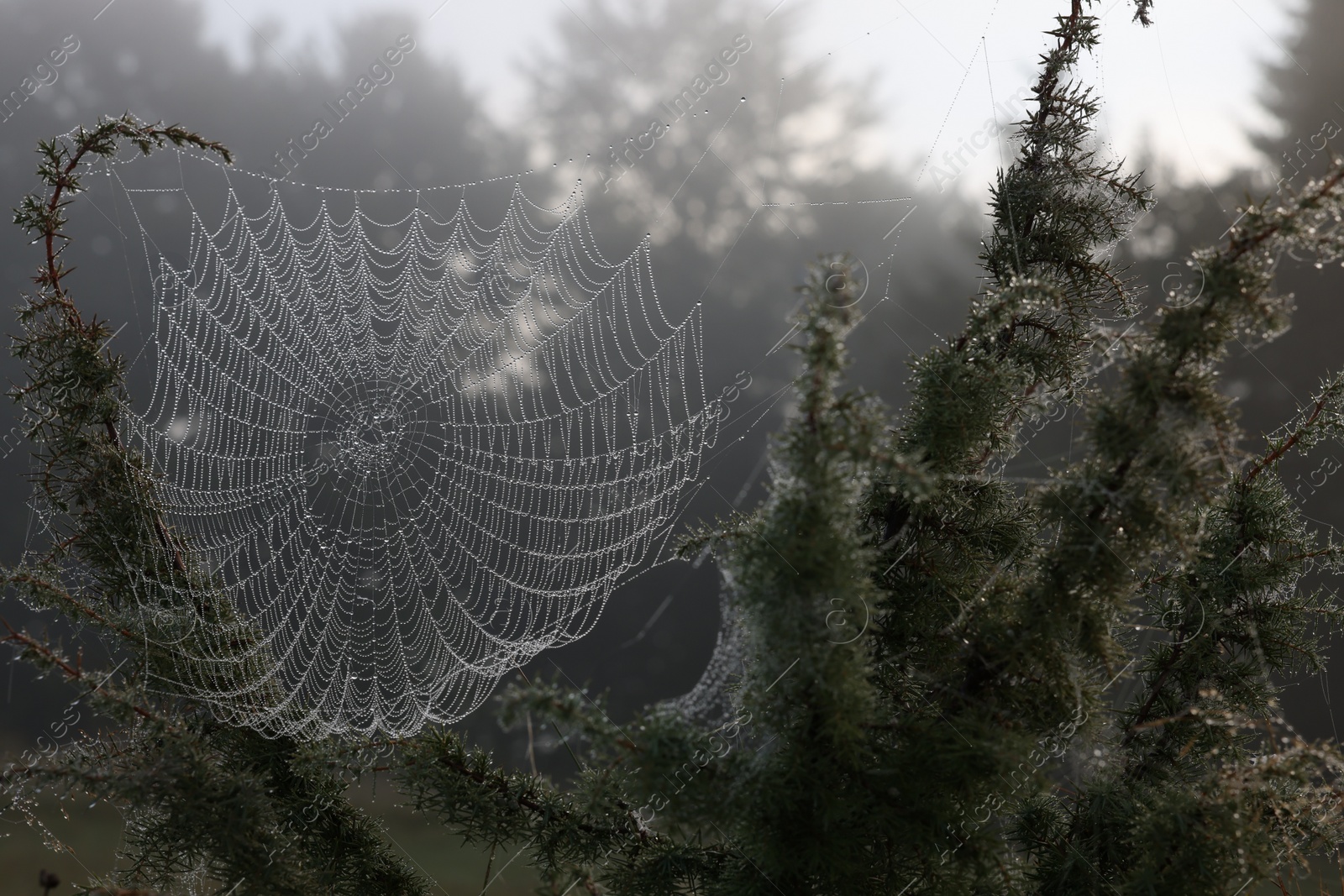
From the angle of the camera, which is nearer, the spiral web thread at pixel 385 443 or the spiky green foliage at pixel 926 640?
the spiky green foliage at pixel 926 640

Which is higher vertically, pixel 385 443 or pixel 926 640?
pixel 385 443

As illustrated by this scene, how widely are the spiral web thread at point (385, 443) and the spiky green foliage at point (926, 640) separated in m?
0.29

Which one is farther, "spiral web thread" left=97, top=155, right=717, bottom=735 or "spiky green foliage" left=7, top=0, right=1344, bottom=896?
"spiral web thread" left=97, top=155, right=717, bottom=735

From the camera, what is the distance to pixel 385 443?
3.31 meters

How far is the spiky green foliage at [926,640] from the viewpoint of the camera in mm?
1212

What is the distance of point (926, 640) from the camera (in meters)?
1.56

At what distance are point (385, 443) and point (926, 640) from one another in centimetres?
236

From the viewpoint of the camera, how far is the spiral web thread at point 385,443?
236 centimetres

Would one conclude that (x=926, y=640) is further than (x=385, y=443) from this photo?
No

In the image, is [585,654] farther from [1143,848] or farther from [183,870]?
[1143,848]

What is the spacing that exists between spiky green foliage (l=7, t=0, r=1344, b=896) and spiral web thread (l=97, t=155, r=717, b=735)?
0.29 meters

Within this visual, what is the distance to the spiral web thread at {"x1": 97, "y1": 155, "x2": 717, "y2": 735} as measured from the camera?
2359 millimetres

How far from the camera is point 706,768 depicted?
4.26 ft

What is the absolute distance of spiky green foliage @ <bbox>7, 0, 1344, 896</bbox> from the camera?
121cm
